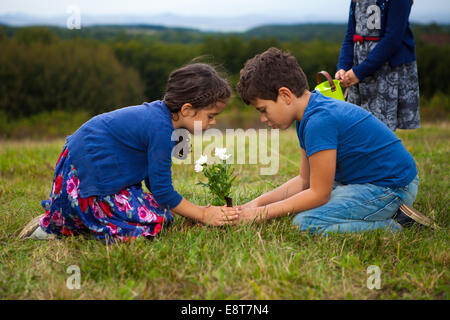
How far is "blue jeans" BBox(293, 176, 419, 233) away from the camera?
2803 mm

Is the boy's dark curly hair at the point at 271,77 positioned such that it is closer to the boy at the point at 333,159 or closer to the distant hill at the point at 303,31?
the boy at the point at 333,159

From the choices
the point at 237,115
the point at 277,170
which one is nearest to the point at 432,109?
the point at 237,115

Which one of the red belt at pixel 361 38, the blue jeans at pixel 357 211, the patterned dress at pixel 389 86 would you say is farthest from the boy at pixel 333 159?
the red belt at pixel 361 38

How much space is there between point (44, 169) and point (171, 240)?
11.4 feet

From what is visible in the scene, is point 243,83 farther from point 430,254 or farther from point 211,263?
point 430,254

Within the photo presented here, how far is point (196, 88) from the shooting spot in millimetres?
2646

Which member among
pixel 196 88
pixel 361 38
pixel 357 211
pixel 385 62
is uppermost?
pixel 361 38

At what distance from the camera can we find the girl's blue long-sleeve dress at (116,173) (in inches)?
103

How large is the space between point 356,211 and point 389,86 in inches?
52.0

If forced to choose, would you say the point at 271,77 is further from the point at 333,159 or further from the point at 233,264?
the point at 233,264

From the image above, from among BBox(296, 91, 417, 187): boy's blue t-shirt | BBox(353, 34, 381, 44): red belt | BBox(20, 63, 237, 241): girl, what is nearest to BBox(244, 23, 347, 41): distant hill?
BBox(353, 34, 381, 44): red belt

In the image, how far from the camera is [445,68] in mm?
25531

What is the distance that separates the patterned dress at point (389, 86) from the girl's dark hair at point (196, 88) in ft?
5.13

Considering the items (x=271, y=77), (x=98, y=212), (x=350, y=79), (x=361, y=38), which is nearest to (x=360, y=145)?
(x=271, y=77)
